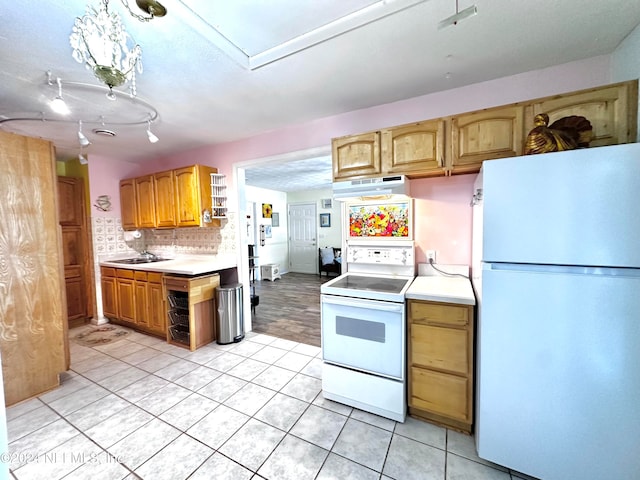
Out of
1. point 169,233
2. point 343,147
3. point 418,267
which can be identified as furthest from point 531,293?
point 169,233

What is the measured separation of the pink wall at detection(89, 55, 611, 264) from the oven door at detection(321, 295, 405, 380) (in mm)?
839

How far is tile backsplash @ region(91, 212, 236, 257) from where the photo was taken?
351 cm

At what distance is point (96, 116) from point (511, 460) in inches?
163

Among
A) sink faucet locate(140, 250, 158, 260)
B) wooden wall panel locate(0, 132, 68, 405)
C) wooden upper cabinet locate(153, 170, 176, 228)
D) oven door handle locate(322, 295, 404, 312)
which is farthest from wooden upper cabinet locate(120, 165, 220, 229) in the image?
oven door handle locate(322, 295, 404, 312)

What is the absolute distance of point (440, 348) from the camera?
1714 millimetres

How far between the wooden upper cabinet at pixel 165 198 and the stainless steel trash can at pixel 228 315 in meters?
1.29

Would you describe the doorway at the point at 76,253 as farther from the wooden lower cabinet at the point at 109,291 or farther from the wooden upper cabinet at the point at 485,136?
the wooden upper cabinet at the point at 485,136

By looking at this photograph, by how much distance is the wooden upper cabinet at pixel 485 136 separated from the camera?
166 cm

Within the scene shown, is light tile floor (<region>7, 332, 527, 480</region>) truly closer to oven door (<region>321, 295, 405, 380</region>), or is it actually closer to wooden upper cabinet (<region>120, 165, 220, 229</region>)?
oven door (<region>321, 295, 405, 380</region>)

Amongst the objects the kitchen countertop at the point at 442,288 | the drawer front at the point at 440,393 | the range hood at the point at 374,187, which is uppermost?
the range hood at the point at 374,187

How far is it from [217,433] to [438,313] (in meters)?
1.69

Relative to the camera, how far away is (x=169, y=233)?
4098 millimetres

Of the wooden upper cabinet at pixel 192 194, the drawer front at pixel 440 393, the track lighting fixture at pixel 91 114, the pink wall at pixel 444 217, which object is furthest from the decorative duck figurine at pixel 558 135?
the wooden upper cabinet at pixel 192 194

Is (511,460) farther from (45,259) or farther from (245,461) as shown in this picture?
(45,259)
